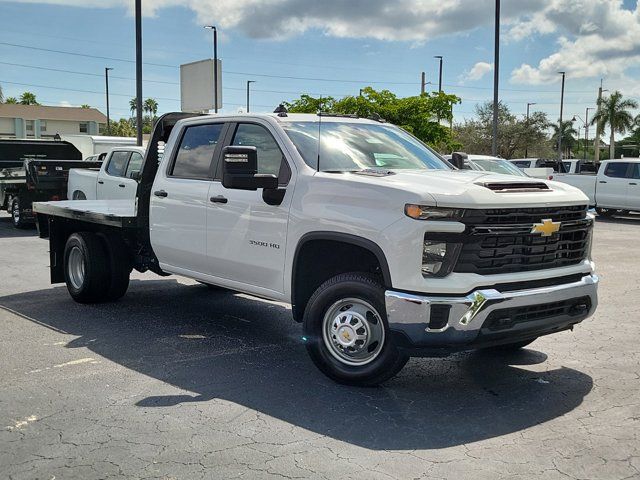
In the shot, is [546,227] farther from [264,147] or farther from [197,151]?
[197,151]

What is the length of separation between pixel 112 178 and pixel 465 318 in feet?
36.8

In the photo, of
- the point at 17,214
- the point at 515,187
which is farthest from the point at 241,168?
the point at 17,214


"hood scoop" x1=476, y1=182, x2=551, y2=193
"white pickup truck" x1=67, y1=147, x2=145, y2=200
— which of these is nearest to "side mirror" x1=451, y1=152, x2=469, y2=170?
"hood scoop" x1=476, y1=182, x2=551, y2=193

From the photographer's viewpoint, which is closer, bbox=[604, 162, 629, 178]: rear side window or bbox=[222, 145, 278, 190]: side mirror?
bbox=[222, 145, 278, 190]: side mirror

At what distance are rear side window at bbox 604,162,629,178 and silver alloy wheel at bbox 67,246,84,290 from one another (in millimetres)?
17882

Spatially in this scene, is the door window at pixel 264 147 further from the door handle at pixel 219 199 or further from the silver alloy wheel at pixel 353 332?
the silver alloy wheel at pixel 353 332

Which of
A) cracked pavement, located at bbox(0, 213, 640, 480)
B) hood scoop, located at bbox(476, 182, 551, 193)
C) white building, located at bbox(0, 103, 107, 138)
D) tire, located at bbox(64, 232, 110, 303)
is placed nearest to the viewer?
cracked pavement, located at bbox(0, 213, 640, 480)

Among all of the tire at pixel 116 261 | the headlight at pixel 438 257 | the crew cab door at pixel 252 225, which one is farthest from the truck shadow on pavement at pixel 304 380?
the headlight at pixel 438 257

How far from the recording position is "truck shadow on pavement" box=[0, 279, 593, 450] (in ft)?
14.6

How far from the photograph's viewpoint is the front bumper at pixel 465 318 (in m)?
4.49

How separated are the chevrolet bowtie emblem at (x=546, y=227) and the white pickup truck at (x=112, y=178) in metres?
10.1

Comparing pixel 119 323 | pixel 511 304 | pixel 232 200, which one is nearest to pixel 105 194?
pixel 119 323

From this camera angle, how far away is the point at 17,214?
16375 mm

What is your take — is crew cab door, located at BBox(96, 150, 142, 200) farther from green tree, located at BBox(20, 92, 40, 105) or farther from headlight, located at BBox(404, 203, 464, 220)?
green tree, located at BBox(20, 92, 40, 105)
